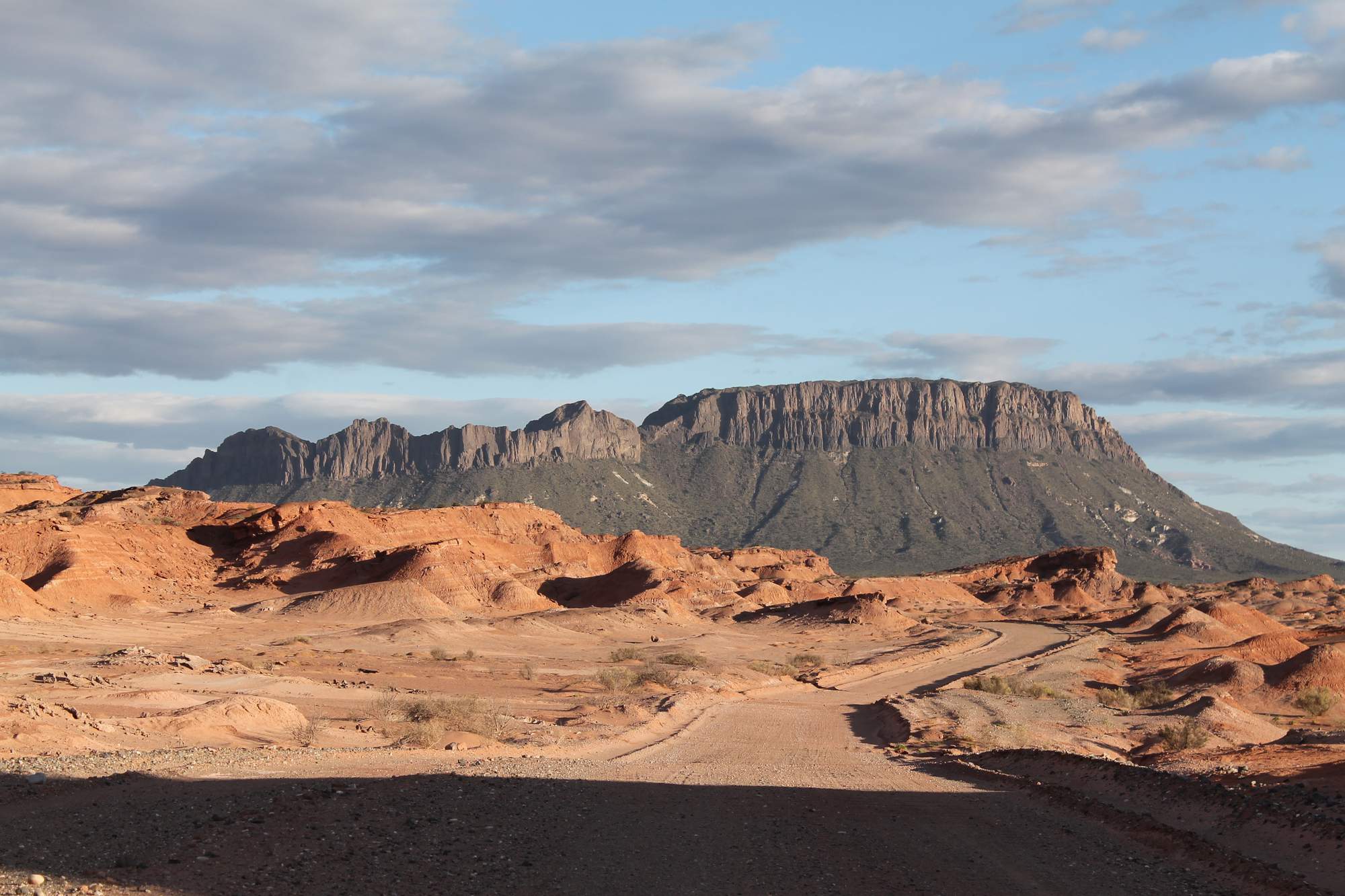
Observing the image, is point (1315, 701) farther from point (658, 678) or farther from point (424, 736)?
point (424, 736)

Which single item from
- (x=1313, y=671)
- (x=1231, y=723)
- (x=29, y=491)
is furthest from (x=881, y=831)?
(x=29, y=491)

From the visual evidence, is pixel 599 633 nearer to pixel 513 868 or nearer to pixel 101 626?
pixel 101 626

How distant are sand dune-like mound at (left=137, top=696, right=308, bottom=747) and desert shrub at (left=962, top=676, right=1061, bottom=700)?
1124 inches

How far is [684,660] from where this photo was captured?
188 ft

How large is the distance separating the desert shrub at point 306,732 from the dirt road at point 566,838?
129 inches

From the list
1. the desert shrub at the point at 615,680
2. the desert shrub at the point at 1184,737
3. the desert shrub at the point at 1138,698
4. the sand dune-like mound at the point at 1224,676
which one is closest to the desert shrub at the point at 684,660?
the desert shrub at the point at 615,680

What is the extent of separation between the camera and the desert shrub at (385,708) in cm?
3017

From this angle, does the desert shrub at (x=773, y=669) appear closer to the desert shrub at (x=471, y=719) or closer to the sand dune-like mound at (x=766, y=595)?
the desert shrub at (x=471, y=719)

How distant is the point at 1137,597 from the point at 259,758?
123926 millimetres

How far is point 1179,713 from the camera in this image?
1528 inches

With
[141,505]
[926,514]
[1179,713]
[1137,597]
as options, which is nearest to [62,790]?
[1179,713]

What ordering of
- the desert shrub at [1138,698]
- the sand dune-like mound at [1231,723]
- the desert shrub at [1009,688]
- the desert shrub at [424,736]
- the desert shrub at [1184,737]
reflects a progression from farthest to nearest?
1. the desert shrub at [1009,688]
2. the desert shrub at [1138,698]
3. the sand dune-like mound at [1231,723]
4. the desert shrub at [1184,737]
5. the desert shrub at [424,736]

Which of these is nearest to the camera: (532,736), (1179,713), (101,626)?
(532,736)

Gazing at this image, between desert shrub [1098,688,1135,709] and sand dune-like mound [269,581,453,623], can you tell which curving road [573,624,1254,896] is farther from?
sand dune-like mound [269,581,453,623]
